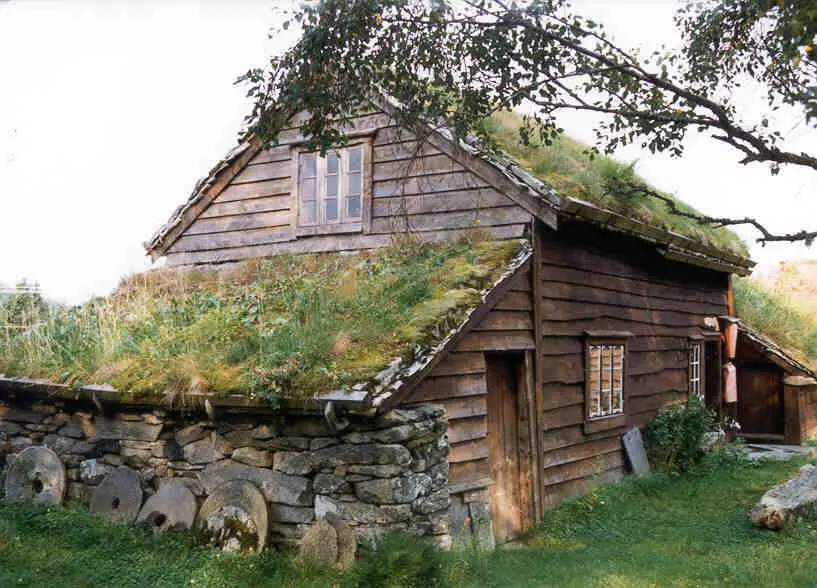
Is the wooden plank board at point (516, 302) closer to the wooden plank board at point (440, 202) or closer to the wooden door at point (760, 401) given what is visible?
the wooden plank board at point (440, 202)

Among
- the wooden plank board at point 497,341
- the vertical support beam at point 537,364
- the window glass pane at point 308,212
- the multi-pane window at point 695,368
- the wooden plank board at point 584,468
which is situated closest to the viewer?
the wooden plank board at point 497,341

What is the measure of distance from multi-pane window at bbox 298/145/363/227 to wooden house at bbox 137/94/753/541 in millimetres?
23

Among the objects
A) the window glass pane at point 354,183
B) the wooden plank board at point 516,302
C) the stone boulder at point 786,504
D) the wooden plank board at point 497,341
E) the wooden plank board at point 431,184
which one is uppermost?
the window glass pane at point 354,183

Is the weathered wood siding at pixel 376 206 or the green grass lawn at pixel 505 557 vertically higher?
the weathered wood siding at pixel 376 206

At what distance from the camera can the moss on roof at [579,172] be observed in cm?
1097

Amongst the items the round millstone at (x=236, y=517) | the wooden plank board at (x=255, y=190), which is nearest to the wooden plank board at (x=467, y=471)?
the round millstone at (x=236, y=517)

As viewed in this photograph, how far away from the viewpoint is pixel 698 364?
15852 mm

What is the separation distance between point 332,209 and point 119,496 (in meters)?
5.49

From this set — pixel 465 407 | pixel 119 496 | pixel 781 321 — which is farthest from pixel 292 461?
pixel 781 321

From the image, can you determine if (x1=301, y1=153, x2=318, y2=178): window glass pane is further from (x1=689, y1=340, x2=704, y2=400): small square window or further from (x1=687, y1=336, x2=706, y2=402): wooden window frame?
(x1=689, y1=340, x2=704, y2=400): small square window

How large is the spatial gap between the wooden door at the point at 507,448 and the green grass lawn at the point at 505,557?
16.1 inches

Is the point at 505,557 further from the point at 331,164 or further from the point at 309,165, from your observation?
the point at 309,165

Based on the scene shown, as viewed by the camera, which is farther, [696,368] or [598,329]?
[696,368]

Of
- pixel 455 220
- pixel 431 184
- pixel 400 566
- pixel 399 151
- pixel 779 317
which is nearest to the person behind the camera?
pixel 400 566
